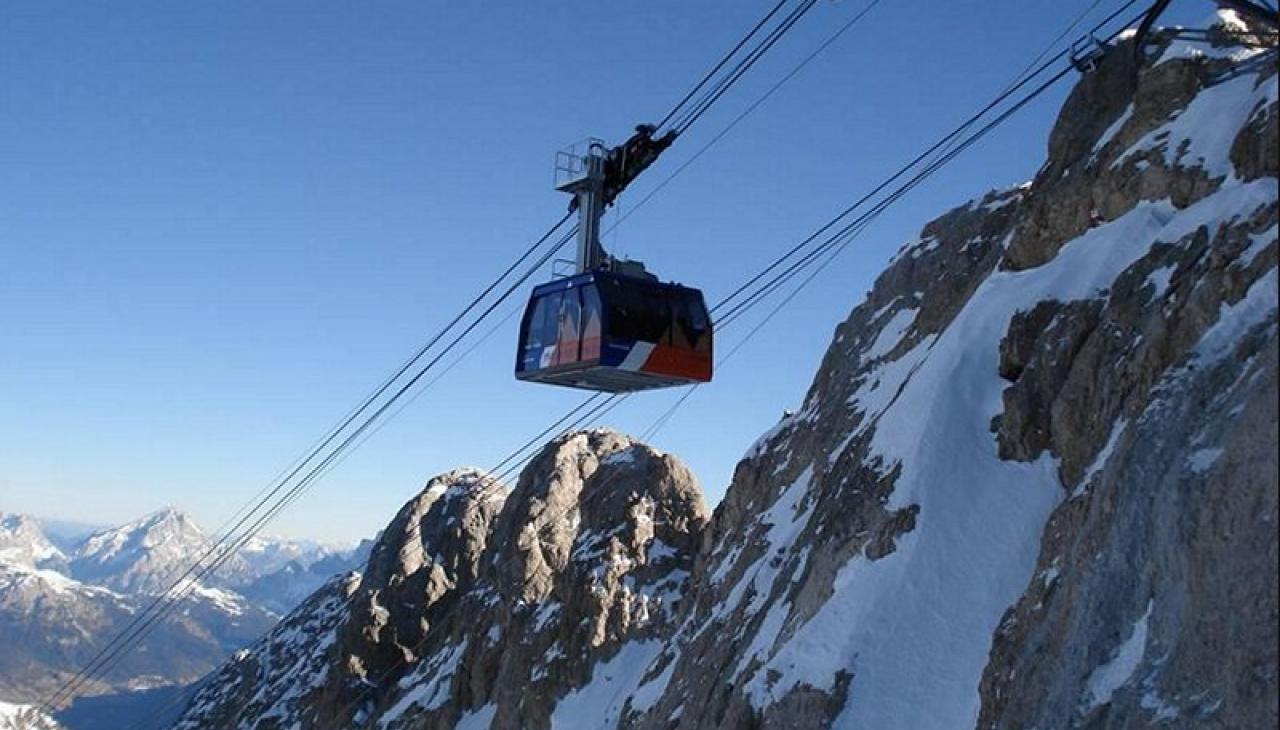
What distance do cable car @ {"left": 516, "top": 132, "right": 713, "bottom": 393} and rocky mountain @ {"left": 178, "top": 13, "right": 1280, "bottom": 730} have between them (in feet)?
20.8

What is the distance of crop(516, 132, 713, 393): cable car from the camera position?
26938 mm

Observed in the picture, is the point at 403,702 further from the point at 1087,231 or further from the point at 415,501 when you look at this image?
the point at 1087,231

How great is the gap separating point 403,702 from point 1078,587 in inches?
2797

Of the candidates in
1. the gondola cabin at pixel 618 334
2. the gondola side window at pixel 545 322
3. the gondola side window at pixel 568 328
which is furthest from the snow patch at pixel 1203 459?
A: the gondola side window at pixel 545 322

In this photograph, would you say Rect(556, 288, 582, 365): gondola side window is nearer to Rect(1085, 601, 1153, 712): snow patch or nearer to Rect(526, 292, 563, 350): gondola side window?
Rect(526, 292, 563, 350): gondola side window

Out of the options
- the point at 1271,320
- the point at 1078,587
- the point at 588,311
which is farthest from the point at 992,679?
the point at 588,311

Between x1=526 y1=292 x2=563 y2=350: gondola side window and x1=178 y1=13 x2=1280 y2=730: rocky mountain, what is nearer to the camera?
x1=178 y1=13 x2=1280 y2=730: rocky mountain

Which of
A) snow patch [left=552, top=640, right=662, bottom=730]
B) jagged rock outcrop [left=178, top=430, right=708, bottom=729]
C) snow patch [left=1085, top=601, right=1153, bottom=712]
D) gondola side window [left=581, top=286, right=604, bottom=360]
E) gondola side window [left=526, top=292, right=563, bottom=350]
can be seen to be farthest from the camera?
jagged rock outcrop [left=178, top=430, right=708, bottom=729]

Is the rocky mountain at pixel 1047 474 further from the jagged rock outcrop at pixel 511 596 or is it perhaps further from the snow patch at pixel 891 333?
the jagged rock outcrop at pixel 511 596

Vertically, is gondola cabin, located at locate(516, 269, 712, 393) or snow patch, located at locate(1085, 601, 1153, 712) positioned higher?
gondola cabin, located at locate(516, 269, 712, 393)

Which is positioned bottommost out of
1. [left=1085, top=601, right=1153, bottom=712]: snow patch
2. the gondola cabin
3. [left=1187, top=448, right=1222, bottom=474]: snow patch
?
[left=1085, top=601, right=1153, bottom=712]: snow patch

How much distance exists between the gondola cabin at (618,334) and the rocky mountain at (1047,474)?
6.22 metres

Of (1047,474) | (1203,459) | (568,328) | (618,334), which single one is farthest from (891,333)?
(1203,459)

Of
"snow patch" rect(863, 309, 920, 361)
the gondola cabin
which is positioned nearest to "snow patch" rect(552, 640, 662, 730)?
"snow patch" rect(863, 309, 920, 361)
